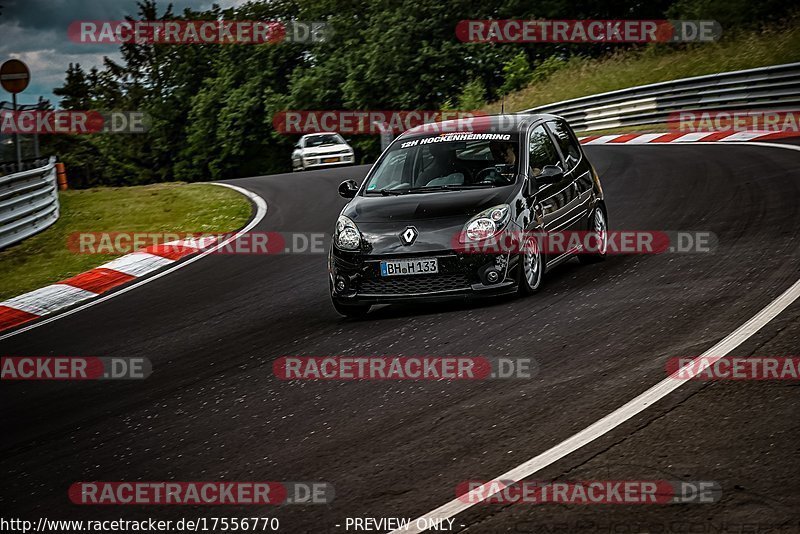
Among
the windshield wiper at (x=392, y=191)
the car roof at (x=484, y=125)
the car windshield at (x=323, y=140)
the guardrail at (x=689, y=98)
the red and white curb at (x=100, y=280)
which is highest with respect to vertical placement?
the guardrail at (x=689, y=98)

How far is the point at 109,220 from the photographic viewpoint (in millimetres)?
17891

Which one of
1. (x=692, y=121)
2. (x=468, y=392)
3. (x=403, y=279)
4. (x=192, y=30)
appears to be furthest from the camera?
(x=192, y=30)

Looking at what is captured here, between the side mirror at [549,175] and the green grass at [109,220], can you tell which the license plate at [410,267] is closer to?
the side mirror at [549,175]

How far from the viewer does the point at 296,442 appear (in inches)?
221

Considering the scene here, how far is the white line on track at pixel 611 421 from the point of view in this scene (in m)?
4.46

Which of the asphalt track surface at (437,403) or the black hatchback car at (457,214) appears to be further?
the black hatchback car at (457,214)

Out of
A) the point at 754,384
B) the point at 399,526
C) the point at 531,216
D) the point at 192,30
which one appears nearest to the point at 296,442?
the point at 399,526

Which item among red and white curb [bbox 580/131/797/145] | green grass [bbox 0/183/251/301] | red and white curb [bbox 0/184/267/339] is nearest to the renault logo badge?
red and white curb [bbox 0/184/267/339]

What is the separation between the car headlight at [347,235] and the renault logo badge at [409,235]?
43 centimetres

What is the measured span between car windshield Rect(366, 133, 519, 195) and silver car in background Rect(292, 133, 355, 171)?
2463 centimetres

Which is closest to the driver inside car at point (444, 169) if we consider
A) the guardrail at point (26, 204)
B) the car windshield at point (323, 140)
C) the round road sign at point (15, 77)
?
the guardrail at point (26, 204)

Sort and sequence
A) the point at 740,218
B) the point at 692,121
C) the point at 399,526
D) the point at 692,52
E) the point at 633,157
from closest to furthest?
the point at 399,526 < the point at 740,218 < the point at 633,157 < the point at 692,121 < the point at 692,52

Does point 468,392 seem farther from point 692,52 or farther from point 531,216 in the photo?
point 692,52

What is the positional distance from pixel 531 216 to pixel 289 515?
495 centimetres
